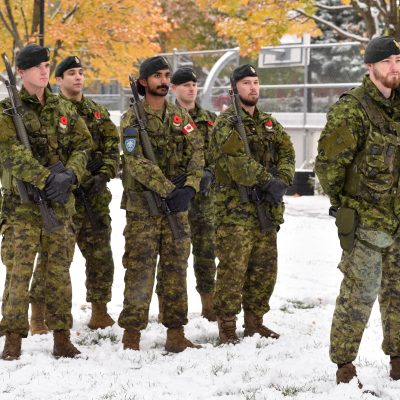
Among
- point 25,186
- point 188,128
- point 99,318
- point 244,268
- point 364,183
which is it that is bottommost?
point 99,318

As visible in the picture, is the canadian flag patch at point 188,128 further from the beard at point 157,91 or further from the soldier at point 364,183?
the soldier at point 364,183

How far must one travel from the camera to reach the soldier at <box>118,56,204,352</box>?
6.15m

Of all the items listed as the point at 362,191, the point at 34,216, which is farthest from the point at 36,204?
the point at 362,191

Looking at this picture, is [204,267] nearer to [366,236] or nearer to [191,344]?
[191,344]

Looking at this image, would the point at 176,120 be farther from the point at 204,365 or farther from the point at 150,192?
the point at 204,365

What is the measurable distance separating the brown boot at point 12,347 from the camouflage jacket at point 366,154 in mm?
2556

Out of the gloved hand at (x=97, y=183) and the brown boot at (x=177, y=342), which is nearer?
the brown boot at (x=177, y=342)

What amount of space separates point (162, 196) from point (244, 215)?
0.73 meters

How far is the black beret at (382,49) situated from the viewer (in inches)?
194

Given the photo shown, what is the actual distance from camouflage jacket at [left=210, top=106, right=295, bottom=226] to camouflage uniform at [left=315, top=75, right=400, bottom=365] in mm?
1254

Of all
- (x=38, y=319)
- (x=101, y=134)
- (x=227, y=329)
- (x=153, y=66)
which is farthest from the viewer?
(x=101, y=134)

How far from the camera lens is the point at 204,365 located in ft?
19.0

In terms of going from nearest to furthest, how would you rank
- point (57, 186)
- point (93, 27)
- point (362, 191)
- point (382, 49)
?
1. point (382, 49)
2. point (362, 191)
3. point (57, 186)
4. point (93, 27)

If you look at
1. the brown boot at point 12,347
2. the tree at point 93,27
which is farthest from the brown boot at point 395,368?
the tree at point 93,27
